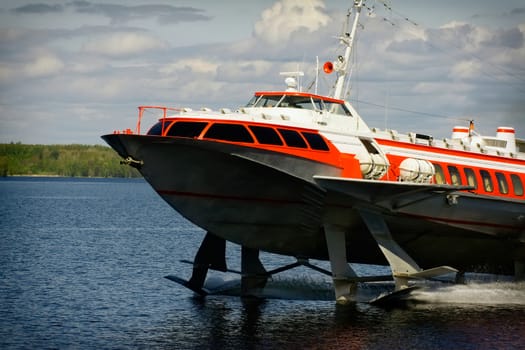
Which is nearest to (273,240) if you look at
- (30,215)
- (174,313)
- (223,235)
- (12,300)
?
(223,235)

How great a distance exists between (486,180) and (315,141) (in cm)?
862

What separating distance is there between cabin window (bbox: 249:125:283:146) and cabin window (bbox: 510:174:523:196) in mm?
11673

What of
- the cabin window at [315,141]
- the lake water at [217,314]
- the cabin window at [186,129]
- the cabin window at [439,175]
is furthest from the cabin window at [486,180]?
the cabin window at [186,129]

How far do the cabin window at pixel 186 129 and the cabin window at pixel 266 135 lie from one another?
5.35 ft

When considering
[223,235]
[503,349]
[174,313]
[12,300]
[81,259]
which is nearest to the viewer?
[503,349]

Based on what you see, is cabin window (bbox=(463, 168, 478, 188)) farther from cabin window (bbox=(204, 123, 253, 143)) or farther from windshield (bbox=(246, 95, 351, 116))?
cabin window (bbox=(204, 123, 253, 143))

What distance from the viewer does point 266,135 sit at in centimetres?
2914

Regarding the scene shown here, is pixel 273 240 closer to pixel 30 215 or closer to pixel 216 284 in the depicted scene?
pixel 216 284

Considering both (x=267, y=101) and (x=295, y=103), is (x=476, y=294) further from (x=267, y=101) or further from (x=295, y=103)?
(x=267, y=101)

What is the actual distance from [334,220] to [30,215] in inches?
2943

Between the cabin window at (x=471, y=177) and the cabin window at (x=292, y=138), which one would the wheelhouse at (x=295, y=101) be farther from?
the cabin window at (x=471, y=177)

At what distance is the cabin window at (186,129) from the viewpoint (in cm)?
2892

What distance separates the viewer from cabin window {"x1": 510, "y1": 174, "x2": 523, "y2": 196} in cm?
3609

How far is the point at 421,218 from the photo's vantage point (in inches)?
1280
